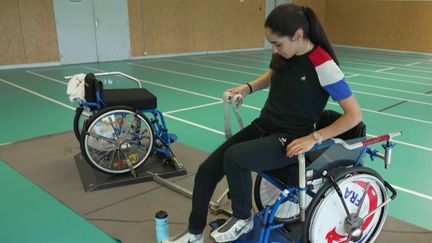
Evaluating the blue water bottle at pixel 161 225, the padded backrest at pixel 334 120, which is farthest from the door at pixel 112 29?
the padded backrest at pixel 334 120

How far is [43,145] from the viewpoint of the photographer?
11.1 ft

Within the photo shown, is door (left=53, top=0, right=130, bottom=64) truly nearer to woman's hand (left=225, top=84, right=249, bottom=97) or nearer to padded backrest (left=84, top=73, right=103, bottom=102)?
padded backrest (left=84, top=73, right=103, bottom=102)

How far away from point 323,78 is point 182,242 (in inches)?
37.5

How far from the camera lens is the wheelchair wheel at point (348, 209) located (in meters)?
→ 1.61

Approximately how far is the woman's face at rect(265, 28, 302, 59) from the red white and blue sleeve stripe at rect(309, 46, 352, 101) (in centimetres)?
9

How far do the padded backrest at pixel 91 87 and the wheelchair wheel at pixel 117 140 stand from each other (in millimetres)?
176

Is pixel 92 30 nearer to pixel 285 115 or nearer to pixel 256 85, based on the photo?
pixel 256 85

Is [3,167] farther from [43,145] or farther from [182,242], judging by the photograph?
[182,242]

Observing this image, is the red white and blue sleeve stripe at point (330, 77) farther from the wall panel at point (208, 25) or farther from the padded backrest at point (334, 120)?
the wall panel at point (208, 25)

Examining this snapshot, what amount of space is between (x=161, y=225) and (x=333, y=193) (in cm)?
79

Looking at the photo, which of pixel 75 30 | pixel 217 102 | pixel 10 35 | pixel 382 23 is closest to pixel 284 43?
pixel 217 102

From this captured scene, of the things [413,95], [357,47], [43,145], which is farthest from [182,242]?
[357,47]

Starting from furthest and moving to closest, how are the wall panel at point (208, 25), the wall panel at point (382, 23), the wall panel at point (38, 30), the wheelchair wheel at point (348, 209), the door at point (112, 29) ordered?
the wall panel at point (382, 23) → the wall panel at point (208, 25) → the door at point (112, 29) → the wall panel at point (38, 30) → the wheelchair wheel at point (348, 209)

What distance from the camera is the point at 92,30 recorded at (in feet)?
26.9
